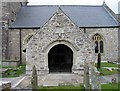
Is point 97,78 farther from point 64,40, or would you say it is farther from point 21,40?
point 21,40

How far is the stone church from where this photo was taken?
21828 millimetres

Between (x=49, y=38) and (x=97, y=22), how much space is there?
1300 centimetres

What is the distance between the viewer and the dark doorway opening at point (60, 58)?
24562 millimetres

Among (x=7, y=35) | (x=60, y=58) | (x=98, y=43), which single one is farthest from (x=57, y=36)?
(x=98, y=43)

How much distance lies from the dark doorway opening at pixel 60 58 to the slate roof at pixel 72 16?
8596mm

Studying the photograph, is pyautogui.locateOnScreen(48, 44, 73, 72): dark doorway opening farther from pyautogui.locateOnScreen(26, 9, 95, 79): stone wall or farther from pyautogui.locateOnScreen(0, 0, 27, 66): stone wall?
pyautogui.locateOnScreen(0, 0, 27, 66): stone wall

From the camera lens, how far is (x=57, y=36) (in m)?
21.9

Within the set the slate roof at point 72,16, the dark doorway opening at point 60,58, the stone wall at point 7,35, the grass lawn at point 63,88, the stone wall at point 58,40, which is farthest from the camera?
the slate roof at point 72,16

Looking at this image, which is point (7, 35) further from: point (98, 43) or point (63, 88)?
point (63, 88)

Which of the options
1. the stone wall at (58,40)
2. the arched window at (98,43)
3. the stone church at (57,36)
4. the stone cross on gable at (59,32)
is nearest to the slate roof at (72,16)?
the stone church at (57,36)

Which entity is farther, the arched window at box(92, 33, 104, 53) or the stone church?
the arched window at box(92, 33, 104, 53)

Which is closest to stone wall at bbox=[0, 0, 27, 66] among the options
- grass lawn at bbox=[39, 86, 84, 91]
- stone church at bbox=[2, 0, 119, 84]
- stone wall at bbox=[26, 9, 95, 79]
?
stone church at bbox=[2, 0, 119, 84]

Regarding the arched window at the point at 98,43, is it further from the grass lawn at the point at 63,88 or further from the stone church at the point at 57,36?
the grass lawn at the point at 63,88

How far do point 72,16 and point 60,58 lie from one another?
429 inches
